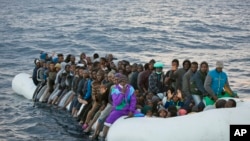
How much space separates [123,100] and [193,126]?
2.16 m

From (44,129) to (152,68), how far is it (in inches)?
137

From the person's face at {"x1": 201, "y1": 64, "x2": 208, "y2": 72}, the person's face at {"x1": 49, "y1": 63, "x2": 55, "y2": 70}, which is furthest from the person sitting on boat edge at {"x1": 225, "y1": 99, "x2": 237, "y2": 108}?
the person's face at {"x1": 49, "y1": 63, "x2": 55, "y2": 70}

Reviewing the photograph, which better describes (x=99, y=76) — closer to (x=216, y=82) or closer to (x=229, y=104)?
(x=216, y=82)

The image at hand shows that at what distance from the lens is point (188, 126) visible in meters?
9.41

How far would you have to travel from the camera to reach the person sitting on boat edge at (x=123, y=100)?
1088 centimetres

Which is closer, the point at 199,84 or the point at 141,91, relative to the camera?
the point at 199,84

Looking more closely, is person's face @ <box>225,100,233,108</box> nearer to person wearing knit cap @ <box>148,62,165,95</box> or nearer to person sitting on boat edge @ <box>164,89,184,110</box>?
person sitting on boat edge @ <box>164,89,184,110</box>

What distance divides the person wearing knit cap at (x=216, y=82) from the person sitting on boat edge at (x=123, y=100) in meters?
1.71

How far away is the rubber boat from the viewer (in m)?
9.12

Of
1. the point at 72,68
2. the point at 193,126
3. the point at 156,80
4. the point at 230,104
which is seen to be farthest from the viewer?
the point at 72,68

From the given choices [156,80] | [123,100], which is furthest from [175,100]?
[123,100]

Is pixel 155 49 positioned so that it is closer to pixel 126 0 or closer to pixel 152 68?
pixel 152 68

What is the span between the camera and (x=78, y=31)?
40.3 m

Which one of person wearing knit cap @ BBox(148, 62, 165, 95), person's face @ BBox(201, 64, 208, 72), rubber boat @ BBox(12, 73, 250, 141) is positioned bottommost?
rubber boat @ BBox(12, 73, 250, 141)
